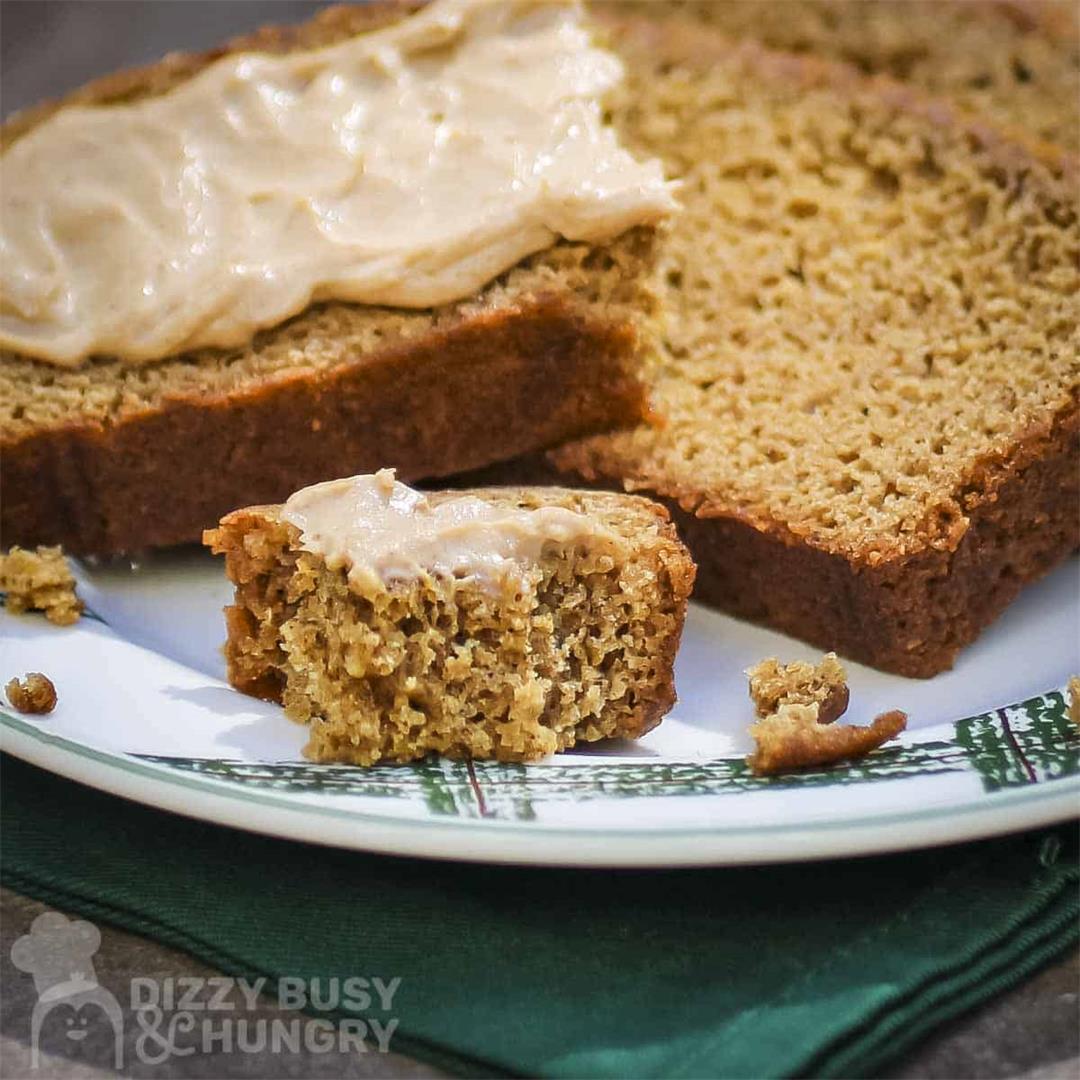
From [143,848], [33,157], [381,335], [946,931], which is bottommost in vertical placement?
[946,931]

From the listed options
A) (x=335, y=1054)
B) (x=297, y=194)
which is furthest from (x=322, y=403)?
(x=335, y=1054)

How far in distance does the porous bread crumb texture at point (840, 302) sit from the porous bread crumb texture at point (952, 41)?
459 millimetres

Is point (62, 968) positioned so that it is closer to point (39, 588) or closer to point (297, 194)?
point (39, 588)

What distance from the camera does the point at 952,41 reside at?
15.6 ft

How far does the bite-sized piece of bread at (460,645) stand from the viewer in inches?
109

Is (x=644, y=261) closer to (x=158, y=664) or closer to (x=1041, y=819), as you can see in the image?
(x=158, y=664)

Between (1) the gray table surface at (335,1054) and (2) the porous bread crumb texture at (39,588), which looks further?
(2) the porous bread crumb texture at (39,588)

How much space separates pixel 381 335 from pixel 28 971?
1.55 m

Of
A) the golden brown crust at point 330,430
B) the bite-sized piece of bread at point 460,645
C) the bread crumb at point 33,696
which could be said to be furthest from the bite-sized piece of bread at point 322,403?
the bread crumb at point 33,696

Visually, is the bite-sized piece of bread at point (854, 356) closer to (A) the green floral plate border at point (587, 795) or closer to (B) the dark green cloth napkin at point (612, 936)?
(A) the green floral plate border at point (587, 795)

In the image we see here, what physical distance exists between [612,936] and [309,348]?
1.55m

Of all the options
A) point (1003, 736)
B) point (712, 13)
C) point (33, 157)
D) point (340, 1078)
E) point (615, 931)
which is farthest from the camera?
point (712, 13)

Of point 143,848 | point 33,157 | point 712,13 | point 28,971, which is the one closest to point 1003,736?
point 143,848

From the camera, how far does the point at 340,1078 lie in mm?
2432
